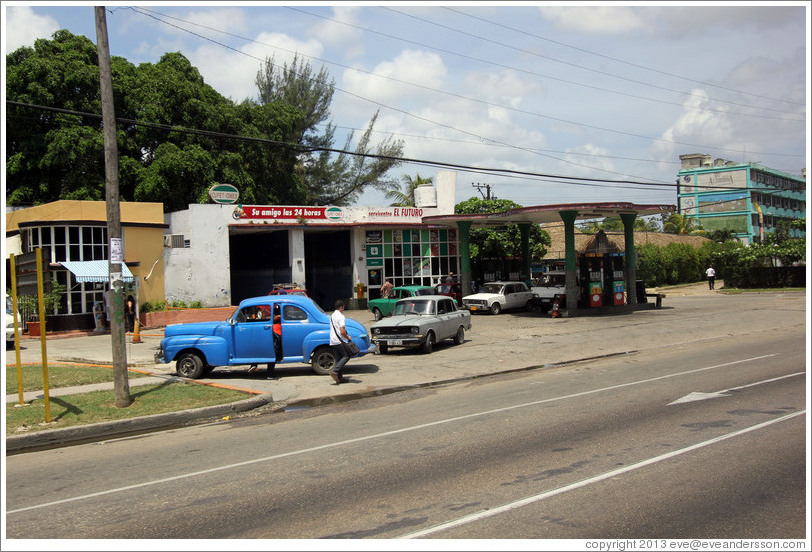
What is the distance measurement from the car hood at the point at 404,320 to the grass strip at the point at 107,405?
270 inches

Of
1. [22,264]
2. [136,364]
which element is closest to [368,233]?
[136,364]

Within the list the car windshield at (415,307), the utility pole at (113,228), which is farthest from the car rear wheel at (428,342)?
the utility pole at (113,228)

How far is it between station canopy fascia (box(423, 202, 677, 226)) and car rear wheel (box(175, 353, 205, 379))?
1913 cm

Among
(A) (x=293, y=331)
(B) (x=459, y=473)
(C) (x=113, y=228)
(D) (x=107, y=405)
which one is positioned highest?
(C) (x=113, y=228)

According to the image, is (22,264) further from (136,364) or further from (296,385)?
(136,364)

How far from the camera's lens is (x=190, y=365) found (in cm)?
1580

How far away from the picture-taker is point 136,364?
735 inches

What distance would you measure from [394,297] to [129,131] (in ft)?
71.0

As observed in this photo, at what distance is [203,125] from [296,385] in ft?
98.4

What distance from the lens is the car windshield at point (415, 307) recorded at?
20.9 meters

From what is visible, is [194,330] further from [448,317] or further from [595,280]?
[595,280]

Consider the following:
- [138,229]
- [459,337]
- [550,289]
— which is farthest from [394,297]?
[138,229]

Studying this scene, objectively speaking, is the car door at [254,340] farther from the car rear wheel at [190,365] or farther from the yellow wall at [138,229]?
the yellow wall at [138,229]

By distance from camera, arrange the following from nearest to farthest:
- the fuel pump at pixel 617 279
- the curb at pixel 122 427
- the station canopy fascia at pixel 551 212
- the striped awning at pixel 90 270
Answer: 1. the curb at pixel 122 427
2. the striped awning at pixel 90 270
3. the station canopy fascia at pixel 551 212
4. the fuel pump at pixel 617 279
